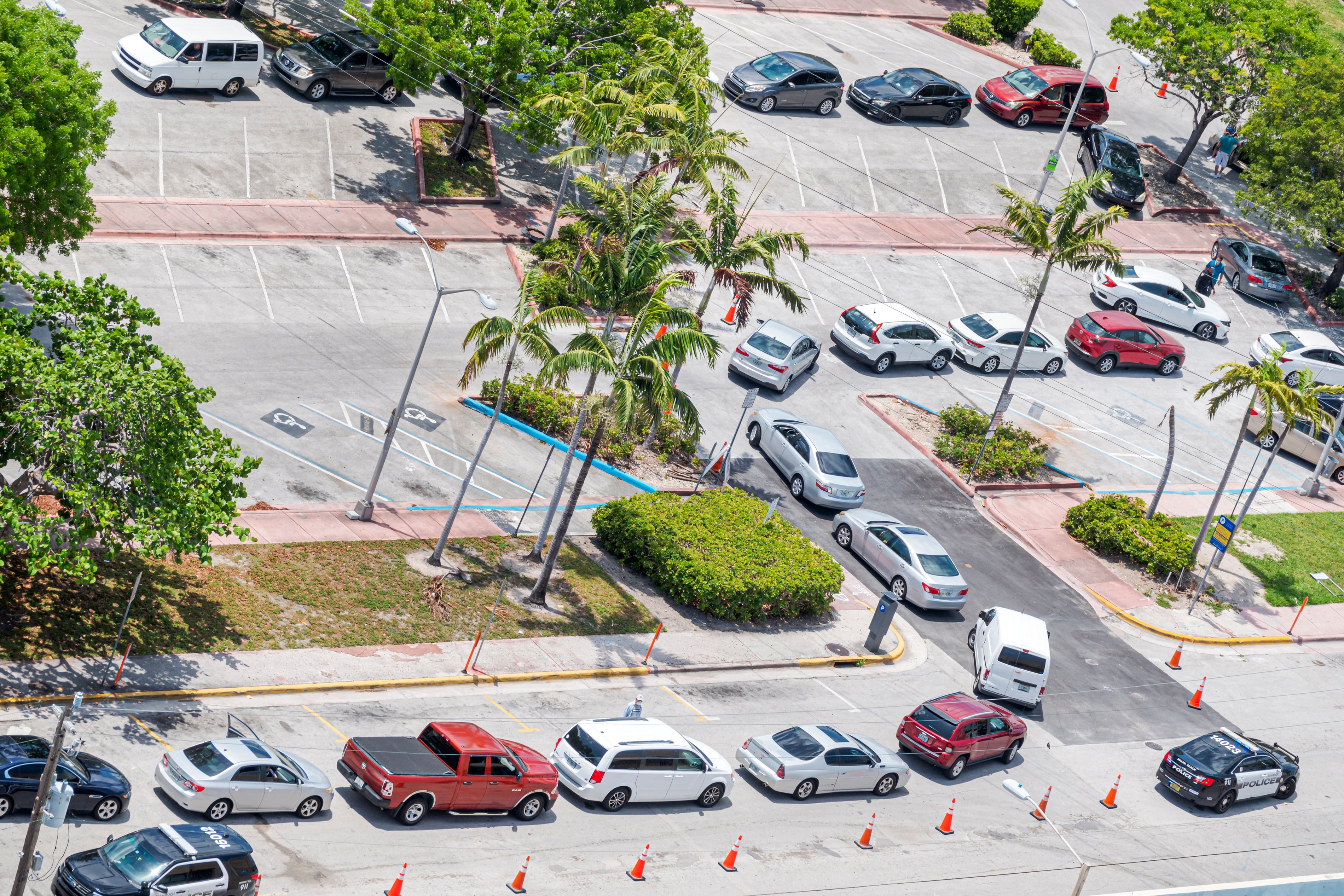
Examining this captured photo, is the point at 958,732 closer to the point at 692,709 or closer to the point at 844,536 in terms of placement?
the point at 692,709

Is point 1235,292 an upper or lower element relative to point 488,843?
upper

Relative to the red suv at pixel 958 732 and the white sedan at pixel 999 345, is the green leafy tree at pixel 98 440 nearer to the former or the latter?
the red suv at pixel 958 732

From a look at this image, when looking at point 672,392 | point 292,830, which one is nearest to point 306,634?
point 292,830

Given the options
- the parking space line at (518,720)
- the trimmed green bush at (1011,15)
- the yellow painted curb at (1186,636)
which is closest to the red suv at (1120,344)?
the yellow painted curb at (1186,636)

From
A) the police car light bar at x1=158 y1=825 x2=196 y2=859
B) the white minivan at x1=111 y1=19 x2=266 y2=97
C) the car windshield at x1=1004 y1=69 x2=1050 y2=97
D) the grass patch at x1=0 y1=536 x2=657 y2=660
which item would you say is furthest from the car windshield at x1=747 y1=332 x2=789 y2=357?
the police car light bar at x1=158 y1=825 x2=196 y2=859

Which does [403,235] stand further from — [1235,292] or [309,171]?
[1235,292]
